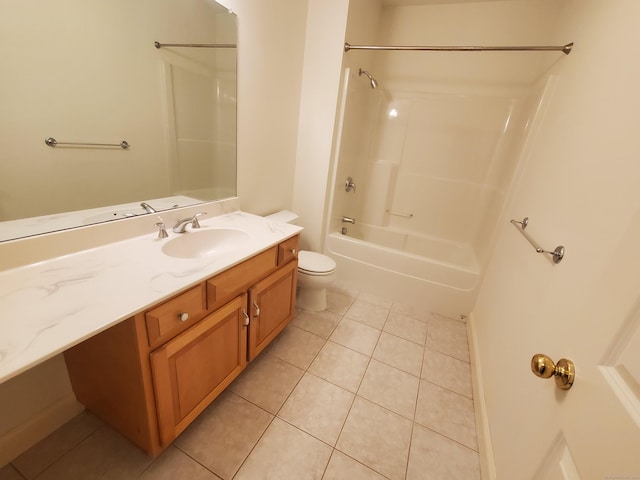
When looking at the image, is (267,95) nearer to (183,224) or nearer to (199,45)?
(199,45)

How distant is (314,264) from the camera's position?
2012 millimetres

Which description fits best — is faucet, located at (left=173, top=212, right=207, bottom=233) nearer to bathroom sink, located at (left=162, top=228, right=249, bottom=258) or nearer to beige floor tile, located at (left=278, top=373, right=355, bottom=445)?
bathroom sink, located at (left=162, top=228, right=249, bottom=258)

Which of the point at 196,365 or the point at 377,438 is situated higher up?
the point at 196,365

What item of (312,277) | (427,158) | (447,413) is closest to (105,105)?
(312,277)

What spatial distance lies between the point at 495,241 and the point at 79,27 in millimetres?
2476

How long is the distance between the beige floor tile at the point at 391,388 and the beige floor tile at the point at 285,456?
40cm

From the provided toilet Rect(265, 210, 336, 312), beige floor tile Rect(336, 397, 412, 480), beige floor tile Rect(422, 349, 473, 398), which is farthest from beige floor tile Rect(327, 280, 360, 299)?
beige floor tile Rect(336, 397, 412, 480)

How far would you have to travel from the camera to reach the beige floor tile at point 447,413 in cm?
132

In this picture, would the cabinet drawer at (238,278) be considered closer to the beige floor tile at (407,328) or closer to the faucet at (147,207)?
the faucet at (147,207)

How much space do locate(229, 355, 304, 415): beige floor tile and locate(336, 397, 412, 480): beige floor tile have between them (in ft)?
1.15

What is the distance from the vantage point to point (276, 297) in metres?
1.54

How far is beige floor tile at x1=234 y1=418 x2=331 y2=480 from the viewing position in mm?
1097

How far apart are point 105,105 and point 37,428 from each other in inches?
51.8

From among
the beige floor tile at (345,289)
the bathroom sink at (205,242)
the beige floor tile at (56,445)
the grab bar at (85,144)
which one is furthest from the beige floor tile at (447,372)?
the grab bar at (85,144)
